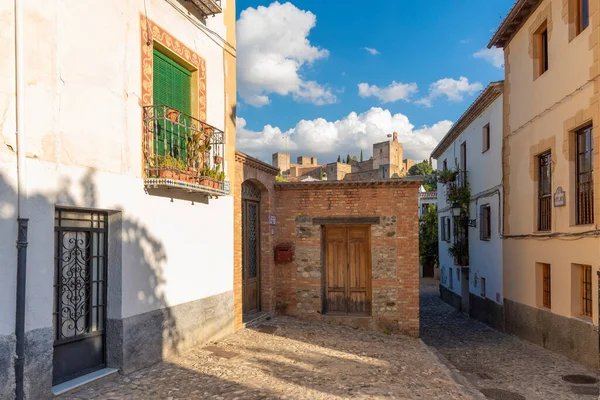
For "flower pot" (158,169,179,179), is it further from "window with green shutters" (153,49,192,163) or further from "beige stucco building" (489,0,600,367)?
"beige stucco building" (489,0,600,367)

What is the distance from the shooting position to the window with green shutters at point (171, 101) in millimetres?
6987

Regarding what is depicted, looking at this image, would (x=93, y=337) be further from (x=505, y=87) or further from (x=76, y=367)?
(x=505, y=87)

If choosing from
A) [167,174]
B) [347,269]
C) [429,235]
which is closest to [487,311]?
[347,269]

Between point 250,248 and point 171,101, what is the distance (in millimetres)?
4121

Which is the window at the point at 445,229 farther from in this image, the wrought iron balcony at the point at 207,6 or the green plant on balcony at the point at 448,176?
the wrought iron balcony at the point at 207,6

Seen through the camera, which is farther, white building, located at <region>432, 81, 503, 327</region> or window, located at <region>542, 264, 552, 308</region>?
white building, located at <region>432, 81, 503, 327</region>

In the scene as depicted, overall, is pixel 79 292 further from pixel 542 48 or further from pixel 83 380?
pixel 542 48

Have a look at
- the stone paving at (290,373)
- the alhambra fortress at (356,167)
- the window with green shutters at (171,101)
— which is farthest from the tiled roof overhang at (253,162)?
the alhambra fortress at (356,167)

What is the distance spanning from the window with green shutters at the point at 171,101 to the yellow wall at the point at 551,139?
7053mm

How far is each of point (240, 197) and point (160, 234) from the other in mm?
2842

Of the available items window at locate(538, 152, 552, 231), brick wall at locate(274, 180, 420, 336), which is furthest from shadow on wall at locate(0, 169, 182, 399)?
window at locate(538, 152, 552, 231)

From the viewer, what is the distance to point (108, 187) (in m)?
5.85

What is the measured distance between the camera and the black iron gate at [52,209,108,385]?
5.32 metres

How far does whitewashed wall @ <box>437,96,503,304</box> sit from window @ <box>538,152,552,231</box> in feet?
7.44
